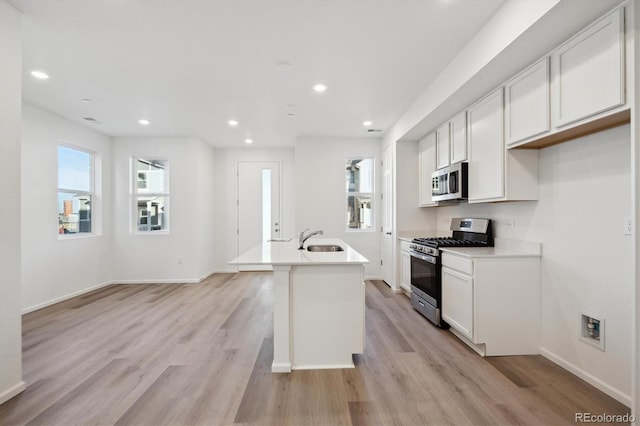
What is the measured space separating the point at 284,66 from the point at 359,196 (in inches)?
129

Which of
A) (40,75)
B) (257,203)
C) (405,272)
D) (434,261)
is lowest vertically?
(405,272)

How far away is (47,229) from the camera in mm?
4215

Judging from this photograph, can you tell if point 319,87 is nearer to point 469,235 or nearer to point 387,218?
point 469,235

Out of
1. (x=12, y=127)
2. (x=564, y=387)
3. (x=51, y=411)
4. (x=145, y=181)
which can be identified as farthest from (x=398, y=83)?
(x=145, y=181)

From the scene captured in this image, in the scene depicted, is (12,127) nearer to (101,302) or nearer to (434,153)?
(101,302)

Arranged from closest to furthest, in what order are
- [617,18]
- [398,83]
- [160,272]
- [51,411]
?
[617,18] → [51,411] → [398,83] → [160,272]

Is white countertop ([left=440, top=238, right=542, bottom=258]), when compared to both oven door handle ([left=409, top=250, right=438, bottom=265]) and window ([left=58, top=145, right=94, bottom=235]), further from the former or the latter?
window ([left=58, top=145, right=94, bottom=235])

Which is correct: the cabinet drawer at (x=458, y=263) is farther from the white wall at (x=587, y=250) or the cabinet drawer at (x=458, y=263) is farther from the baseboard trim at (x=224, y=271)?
the baseboard trim at (x=224, y=271)

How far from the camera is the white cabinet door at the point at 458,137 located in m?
3.45

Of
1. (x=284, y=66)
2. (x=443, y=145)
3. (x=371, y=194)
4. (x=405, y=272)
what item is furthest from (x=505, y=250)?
(x=371, y=194)

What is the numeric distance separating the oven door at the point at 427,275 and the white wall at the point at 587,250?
3.05 feet

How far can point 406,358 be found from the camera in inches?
103

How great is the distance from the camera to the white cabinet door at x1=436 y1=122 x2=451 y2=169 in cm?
387

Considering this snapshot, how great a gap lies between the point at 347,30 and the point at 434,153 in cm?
246
